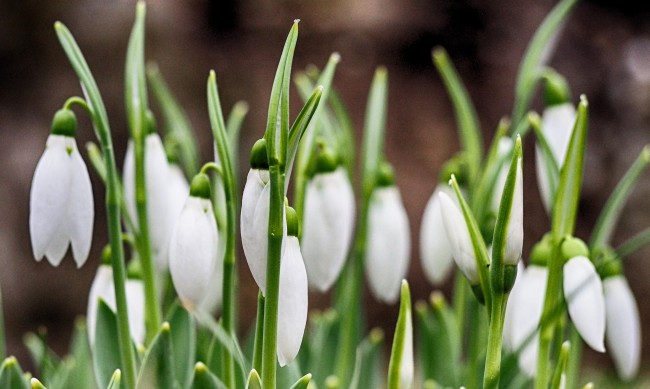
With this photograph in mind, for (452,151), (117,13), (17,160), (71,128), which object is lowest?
(452,151)

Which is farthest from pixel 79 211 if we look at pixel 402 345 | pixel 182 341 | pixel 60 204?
pixel 402 345

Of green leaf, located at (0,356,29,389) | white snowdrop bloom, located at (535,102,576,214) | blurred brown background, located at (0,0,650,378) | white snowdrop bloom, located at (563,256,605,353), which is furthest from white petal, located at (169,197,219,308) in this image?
blurred brown background, located at (0,0,650,378)

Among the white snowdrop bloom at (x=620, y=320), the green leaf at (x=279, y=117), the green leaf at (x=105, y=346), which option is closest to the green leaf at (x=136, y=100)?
the green leaf at (x=105, y=346)

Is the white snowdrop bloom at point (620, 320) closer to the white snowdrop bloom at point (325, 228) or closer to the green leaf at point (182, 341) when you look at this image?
the white snowdrop bloom at point (325, 228)

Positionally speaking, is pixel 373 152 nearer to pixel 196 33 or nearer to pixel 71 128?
pixel 71 128

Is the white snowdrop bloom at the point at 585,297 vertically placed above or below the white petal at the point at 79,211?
below

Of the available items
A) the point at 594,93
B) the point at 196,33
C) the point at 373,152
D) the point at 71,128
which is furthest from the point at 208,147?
the point at 71,128

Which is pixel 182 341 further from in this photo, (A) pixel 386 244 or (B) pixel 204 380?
(A) pixel 386 244
